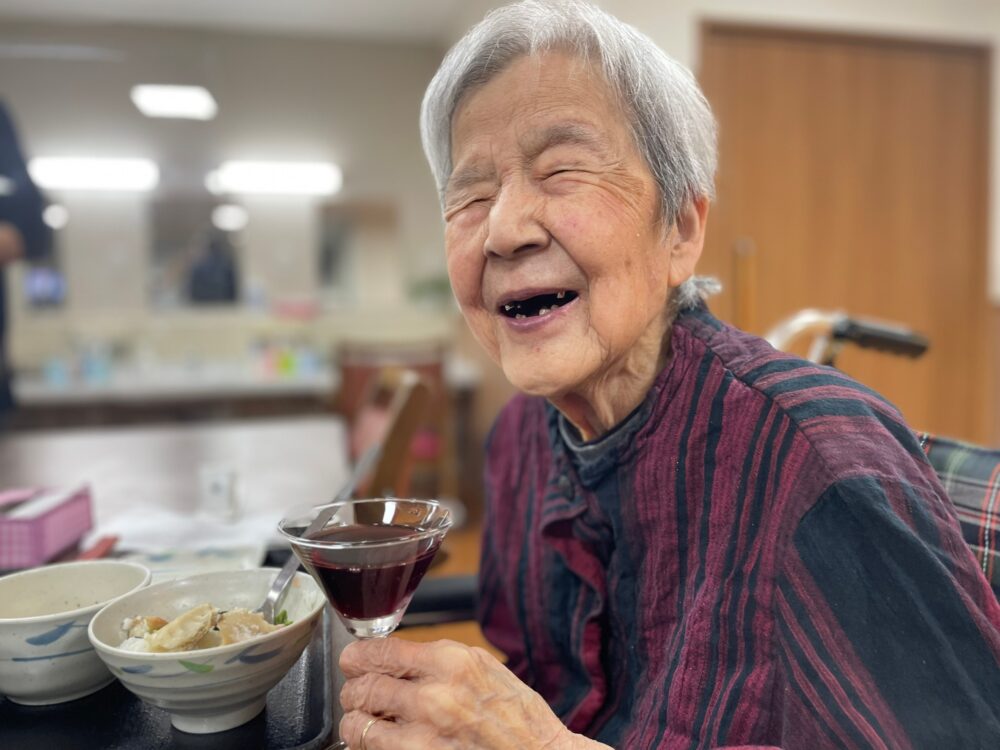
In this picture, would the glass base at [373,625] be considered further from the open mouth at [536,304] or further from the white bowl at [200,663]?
the open mouth at [536,304]

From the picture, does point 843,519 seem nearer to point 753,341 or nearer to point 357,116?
point 753,341

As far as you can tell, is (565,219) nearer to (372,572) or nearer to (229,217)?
(372,572)

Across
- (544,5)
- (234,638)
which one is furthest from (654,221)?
(234,638)

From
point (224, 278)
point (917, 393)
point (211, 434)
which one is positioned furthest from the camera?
point (224, 278)

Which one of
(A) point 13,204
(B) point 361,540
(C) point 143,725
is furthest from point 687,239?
(A) point 13,204

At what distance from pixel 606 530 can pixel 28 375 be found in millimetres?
4745

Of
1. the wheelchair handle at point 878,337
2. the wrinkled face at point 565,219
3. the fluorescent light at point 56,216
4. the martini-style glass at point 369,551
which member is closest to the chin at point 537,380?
the wrinkled face at point 565,219

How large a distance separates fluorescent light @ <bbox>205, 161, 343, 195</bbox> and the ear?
4528 mm

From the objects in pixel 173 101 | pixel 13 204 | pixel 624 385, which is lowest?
pixel 624 385

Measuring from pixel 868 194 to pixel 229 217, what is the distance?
12.5 ft

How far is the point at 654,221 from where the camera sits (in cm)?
92

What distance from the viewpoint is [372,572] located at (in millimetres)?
663

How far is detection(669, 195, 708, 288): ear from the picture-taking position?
96cm

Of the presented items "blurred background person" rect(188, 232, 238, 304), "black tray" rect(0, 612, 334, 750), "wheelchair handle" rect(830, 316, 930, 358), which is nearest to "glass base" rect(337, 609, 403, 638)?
"black tray" rect(0, 612, 334, 750)
